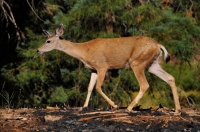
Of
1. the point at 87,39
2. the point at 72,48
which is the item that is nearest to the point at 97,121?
the point at 72,48

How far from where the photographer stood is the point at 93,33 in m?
13.5

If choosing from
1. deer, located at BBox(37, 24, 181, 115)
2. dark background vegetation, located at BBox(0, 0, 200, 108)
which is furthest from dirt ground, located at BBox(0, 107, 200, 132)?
dark background vegetation, located at BBox(0, 0, 200, 108)

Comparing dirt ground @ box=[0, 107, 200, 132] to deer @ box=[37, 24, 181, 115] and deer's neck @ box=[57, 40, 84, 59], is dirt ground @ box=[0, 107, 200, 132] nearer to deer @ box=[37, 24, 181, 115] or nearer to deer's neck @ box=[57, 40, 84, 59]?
deer @ box=[37, 24, 181, 115]

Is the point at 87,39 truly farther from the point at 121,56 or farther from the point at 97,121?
the point at 97,121

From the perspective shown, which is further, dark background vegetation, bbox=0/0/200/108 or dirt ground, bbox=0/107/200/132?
dark background vegetation, bbox=0/0/200/108

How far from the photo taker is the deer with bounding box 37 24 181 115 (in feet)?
30.8

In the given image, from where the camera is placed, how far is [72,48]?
10.4 m

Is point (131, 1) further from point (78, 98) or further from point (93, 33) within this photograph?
point (78, 98)

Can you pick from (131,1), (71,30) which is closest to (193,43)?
(131,1)

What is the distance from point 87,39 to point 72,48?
10.3ft

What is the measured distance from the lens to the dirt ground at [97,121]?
7.21 m

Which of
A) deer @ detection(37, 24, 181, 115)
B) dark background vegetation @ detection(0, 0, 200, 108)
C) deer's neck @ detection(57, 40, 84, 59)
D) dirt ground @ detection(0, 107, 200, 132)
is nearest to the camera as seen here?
dirt ground @ detection(0, 107, 200, 132)

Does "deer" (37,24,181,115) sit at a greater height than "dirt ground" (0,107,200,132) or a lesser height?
greater

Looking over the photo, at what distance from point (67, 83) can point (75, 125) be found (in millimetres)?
7367
